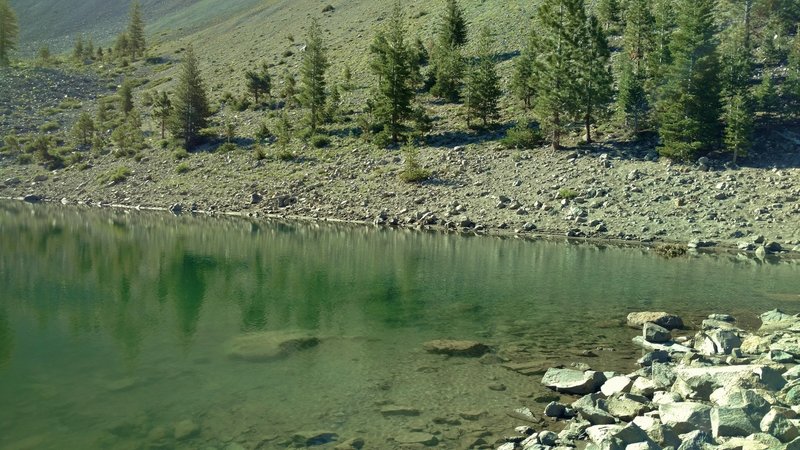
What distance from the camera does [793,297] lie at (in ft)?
87.3

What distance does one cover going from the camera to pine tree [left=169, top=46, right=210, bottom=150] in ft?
251

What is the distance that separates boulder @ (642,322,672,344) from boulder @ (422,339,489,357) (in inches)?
213

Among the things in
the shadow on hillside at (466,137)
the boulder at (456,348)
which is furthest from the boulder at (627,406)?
the shadow on hillside at (466,137)

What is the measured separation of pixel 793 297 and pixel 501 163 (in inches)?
1323

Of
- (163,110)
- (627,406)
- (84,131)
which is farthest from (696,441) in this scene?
(84,131)

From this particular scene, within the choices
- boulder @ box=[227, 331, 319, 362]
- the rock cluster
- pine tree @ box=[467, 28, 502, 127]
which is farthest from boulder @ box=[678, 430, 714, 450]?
pine tree @ box=[467, 28, 502, 127]

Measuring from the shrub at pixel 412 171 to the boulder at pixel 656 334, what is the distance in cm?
3913

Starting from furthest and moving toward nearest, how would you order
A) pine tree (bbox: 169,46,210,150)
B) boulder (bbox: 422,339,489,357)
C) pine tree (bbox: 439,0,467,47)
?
pine tree (bbox: 439,0,467,47)
pine tree (bbox: 169,46,210,150)
boulder (bbox: 422,339,489,357)

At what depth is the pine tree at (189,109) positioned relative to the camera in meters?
76.5

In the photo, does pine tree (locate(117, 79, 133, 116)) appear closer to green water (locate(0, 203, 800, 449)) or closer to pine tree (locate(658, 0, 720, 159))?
green water (locate(0, 203, 800, 449))

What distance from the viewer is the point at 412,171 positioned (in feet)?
190

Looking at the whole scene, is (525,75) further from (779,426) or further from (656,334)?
(779,426)

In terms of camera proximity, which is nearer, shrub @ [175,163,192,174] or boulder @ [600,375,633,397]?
boulder @ [600,375,633,397]

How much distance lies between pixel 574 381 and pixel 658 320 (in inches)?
312
